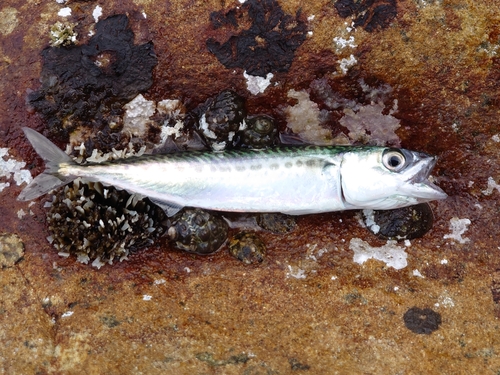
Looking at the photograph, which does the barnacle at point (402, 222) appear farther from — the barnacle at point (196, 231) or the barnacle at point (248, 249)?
the barnacle at point (196, 231)

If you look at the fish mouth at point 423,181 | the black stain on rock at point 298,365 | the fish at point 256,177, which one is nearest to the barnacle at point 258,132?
the fish at point 256,177

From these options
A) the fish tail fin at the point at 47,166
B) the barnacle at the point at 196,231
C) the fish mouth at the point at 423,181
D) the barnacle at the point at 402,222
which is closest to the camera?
the fish mouth at the point at 423,181

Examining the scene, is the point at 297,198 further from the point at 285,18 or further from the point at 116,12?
the point at 116,12

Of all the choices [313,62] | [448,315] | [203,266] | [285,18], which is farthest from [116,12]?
[448,315]

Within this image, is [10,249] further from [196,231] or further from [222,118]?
[222,118]

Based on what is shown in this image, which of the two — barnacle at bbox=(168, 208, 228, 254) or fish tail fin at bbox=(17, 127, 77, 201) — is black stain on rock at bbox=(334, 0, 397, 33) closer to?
barnacle at bbox=(168, 208, 228, 254)

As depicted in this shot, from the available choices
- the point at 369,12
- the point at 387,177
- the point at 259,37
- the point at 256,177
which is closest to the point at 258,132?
the point at 256,177

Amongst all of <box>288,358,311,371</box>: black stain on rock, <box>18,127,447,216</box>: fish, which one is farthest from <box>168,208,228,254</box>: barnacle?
<box>288,358,311,371</box>: black stain on rock

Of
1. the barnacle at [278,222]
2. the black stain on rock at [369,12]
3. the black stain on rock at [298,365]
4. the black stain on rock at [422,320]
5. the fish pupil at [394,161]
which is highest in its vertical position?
the black stain on rock at [369,12]
